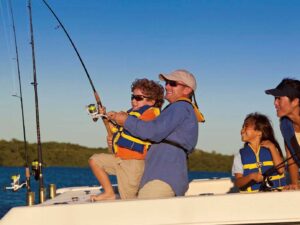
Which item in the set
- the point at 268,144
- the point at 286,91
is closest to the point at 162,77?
the point at 286,91

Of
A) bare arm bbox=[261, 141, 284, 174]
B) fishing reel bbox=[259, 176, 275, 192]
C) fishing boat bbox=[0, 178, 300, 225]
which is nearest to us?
fishing boat bbox=[0, 178, 300, 225]

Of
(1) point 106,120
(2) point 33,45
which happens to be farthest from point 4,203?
(1) point 106,120

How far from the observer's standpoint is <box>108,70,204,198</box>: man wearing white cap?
4227 millimetres

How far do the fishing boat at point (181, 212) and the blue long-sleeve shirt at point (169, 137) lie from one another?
0.35 metres

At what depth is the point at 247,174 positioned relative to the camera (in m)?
5.01

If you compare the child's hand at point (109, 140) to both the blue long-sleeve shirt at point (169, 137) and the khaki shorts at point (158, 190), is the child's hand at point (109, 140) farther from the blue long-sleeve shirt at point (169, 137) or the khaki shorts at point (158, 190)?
the khaki shorts at point (158, 190)

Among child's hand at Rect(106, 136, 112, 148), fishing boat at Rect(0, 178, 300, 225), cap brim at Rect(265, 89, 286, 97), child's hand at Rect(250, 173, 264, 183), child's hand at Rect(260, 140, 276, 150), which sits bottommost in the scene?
fishing boat at Rect(0, 178, 300, 225)

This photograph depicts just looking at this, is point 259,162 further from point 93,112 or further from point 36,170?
point 36,170

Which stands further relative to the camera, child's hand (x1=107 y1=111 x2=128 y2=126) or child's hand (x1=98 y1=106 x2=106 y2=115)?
child's hand (x1=98 y1=106 x2=106 y2=115)

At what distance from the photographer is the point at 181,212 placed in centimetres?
391

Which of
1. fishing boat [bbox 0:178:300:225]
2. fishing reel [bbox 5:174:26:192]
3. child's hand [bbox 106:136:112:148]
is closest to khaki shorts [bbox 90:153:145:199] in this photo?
child's hand [bbox 106:136:112:148]

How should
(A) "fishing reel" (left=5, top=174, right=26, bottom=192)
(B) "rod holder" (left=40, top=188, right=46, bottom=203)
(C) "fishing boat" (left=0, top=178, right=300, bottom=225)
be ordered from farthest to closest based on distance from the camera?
(A) "fishing reel" (left=5, top=174, right=26, bottom=192) → (B) "rod holder" (left=40, top=188, right=46, bottom=203) → (C) "fishing boat" (left=0, top=178, right=300, bottom=225)

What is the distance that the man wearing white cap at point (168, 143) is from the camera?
4.23 metres

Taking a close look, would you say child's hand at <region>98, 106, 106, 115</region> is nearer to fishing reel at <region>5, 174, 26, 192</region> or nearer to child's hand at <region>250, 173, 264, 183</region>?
child's hand at <region>250, 173, 264, 183</region>
